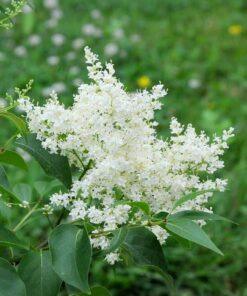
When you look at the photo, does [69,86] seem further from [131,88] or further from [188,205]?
[188,205]

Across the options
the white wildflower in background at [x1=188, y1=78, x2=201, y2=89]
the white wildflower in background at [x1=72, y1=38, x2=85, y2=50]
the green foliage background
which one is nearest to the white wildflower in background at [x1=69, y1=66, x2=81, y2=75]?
the green foliage background

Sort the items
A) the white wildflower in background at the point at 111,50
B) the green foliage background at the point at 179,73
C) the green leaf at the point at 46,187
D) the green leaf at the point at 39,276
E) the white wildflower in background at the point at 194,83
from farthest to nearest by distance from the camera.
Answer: the white wildflower in background at the point at 111,50
the white wildflower in background at the point at 194,83
the green foliage background at the point at 179,73
the green leaf at the point at 46,187
the green leaf at the point at 39,276

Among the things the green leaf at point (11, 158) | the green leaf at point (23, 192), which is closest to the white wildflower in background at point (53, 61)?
the green leaf at point (23, 192)

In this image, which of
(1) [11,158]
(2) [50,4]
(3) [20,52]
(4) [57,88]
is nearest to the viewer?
(1) [11,158]

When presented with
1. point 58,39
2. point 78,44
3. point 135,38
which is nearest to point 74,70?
point 78,44

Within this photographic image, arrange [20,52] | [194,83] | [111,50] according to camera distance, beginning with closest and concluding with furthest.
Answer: [194,83] < [20,52] < [111,50]

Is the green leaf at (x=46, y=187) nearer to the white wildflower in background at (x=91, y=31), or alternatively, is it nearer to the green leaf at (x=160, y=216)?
the green leaf at (x=160, y=216)

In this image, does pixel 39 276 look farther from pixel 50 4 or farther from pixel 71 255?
pixel 50 4
